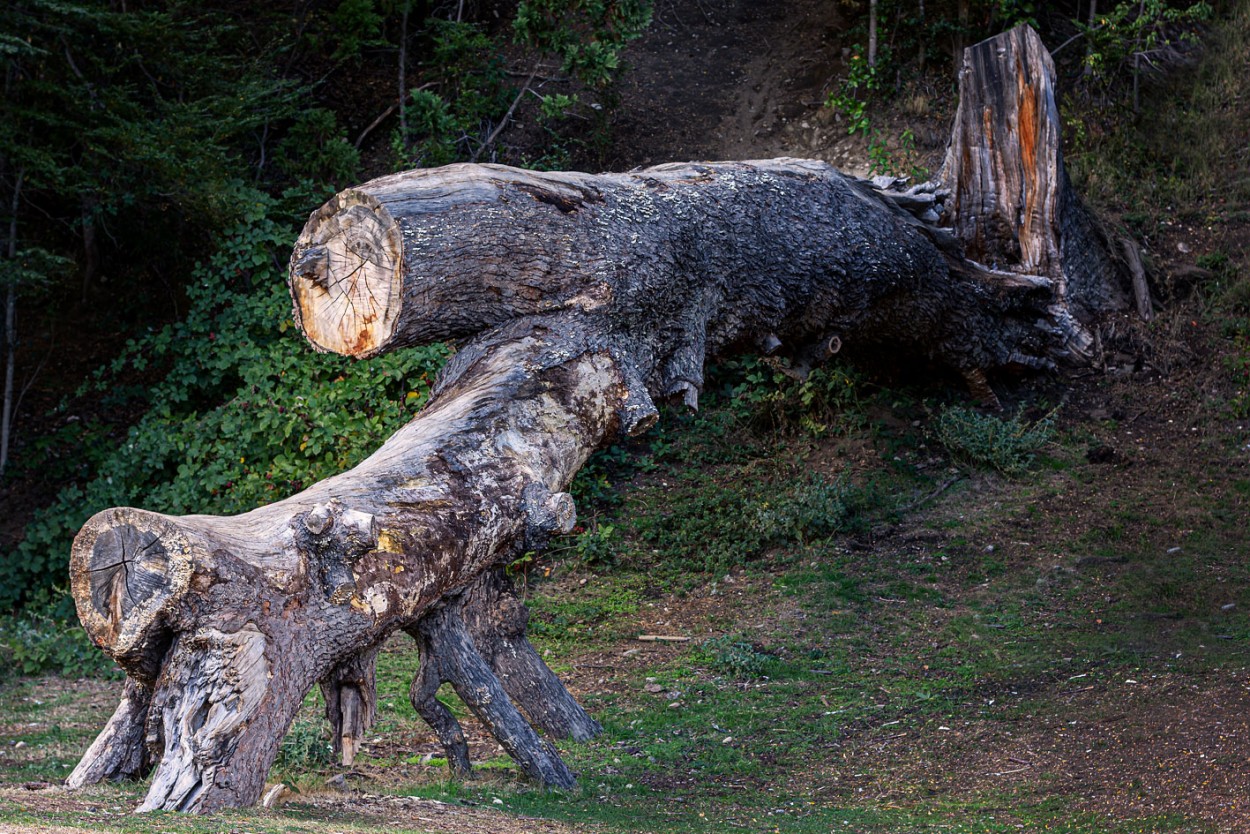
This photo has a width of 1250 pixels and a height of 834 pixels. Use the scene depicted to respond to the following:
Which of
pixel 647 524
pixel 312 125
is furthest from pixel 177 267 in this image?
pixel 647 524

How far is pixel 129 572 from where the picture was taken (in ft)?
14.3

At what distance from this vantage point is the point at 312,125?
11594mm

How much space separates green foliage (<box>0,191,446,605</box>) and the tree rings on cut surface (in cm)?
341

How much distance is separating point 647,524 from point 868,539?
1632mm

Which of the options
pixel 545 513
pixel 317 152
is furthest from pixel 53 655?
pixel 317 152

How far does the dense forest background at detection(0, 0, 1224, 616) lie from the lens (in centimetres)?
945

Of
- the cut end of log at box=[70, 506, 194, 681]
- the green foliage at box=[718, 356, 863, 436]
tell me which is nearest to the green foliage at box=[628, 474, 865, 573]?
the green foliage at box=[718, 356, 863, 436]

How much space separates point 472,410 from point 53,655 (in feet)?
14.6

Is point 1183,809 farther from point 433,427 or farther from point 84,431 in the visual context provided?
point 84,431

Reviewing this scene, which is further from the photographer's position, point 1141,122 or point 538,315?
point 1141,122

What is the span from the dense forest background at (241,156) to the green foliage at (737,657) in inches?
128

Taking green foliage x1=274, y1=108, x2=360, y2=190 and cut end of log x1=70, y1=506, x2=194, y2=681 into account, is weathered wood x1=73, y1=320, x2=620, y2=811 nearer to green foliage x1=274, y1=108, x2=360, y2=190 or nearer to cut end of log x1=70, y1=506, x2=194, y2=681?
cut end of log x1=70, y1=506, x2=194, y2=681

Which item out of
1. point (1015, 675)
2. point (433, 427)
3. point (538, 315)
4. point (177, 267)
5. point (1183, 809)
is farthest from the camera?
point (177, 267)

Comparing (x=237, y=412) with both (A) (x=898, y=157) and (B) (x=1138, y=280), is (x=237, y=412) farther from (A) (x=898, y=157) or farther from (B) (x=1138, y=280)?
(B) (x=1138, y=280)
